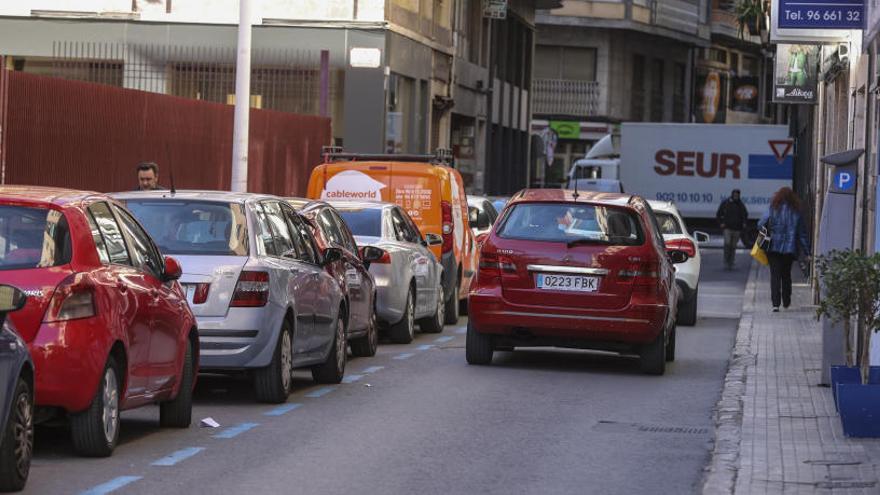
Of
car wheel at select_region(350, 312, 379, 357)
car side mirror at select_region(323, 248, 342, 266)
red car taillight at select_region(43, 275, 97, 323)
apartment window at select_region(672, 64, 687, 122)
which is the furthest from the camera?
apartment window at select_region(672, 64, 687, 122)

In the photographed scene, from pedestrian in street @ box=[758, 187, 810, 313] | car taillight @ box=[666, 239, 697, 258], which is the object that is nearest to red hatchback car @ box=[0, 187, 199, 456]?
car taillight @ box=[666, 239, 697, 258]

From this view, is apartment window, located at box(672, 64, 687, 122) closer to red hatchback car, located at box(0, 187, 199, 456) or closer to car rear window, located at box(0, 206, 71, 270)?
red hatchback car, located at box(0, 187, 199, 456)

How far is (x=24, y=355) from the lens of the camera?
883 cm

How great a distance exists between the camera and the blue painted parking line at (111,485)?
362 inches

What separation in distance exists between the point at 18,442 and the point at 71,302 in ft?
3.45

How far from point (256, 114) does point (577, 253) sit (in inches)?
595

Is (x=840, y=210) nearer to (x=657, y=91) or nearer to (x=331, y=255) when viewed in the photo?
(x=331, y=255)

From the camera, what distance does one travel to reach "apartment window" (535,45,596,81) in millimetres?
75812

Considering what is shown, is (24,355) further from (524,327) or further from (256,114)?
(256,114)

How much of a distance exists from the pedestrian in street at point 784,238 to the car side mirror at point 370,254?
9.79 meters

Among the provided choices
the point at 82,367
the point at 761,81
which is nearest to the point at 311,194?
the point at 82,367

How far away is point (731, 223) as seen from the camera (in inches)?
1625

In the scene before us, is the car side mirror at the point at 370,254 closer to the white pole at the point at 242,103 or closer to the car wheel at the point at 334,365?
the car wheel at the point at 334,365

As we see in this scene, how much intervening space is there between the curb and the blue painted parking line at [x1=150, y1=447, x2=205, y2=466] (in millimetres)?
2838
